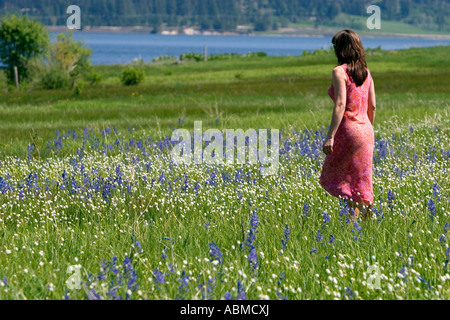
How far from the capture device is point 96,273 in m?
5.04

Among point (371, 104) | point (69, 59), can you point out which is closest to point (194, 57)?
point (69, 59)

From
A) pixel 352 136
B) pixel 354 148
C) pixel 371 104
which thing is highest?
pixel 371 104

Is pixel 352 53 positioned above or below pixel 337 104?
above

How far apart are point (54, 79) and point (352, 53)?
39.7m

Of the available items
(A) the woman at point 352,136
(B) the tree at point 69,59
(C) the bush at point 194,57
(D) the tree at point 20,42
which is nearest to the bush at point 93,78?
(B) the tree at point 69,59

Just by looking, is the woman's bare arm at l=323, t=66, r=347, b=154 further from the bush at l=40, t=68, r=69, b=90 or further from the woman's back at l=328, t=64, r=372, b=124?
the bush at l=40, t=68, r=69, b=90

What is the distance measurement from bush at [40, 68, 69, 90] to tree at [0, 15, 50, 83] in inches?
477

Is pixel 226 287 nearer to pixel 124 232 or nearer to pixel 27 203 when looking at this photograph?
pixel 124 232

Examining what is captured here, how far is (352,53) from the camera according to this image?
6984 mm

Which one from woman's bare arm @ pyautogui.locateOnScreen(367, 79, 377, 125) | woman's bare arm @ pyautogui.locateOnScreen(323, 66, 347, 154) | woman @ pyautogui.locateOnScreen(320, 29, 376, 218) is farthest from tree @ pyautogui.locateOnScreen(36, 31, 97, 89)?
woman's bare arm @ pyautogui.locateOnScreen(323, 66, 347, 154)

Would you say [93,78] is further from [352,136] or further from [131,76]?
[352,136]

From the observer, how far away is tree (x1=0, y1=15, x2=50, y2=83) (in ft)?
182

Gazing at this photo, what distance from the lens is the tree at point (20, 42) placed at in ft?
182
